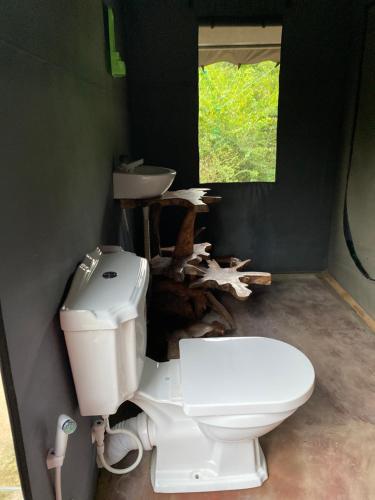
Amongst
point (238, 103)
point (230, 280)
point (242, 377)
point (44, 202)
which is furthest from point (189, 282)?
point (44, 202)

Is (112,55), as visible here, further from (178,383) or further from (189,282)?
(178,383)

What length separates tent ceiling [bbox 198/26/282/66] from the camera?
9.46ft

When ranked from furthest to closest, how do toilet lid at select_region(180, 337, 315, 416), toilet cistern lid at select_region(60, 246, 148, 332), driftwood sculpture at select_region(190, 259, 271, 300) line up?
driftwood sculpture at select_region(190, 259, 271, 300) < toilet lid at select_region(180, 337, 315, 416) < toilet cistern lid at select_region(60, 246, 148, 332)

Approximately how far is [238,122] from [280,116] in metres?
0.33

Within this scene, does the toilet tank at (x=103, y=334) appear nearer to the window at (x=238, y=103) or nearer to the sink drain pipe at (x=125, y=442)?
the sink drain pipe at (x=125, y=442)

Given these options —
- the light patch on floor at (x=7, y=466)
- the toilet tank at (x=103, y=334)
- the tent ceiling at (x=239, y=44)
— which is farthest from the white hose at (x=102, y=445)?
the tent ceiling at (x=239, y=44)

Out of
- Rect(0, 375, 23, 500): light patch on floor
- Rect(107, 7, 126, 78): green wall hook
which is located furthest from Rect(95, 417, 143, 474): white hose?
Rect(107, 7, 126, 78): green wall hook

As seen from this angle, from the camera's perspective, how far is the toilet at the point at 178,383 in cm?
114

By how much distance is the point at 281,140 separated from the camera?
3.11 meters

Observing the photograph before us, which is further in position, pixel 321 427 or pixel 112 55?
pixel 112 55

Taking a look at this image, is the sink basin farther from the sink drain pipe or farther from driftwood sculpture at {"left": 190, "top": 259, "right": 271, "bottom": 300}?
the sink drain pipe

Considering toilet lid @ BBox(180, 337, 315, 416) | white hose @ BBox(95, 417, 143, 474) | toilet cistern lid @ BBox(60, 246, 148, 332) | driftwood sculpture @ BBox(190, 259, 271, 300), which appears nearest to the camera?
toilet cistern lid @ BBox(60, 246, 148, 332)

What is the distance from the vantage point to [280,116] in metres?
3.05

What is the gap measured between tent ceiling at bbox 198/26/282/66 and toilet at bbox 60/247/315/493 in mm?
2054
